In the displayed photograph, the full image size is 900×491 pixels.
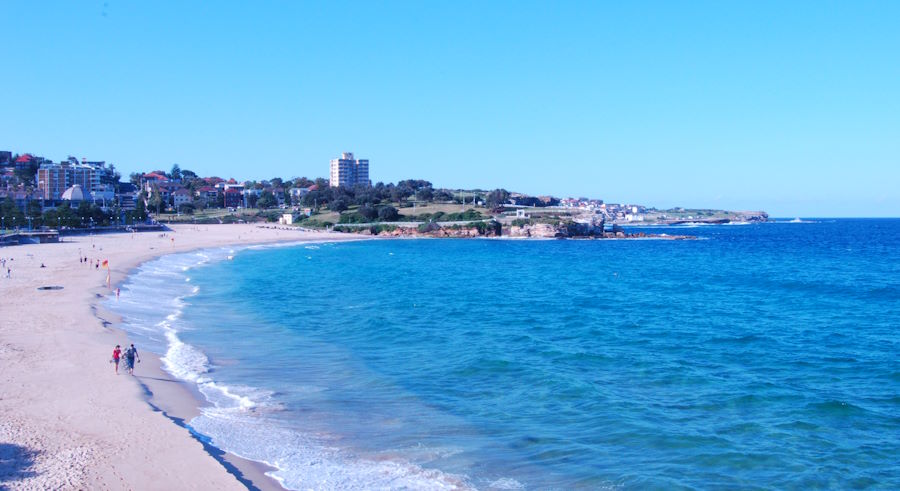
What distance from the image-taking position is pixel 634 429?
1304 centimetres

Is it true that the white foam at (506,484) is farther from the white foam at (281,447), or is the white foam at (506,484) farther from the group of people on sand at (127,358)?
the group of people on sand at (127,358)

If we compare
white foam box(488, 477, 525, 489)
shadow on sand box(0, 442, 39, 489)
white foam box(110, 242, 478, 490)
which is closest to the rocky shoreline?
white foam box(110, 242, 478, 490)

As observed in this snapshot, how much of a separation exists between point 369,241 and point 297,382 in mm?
76308

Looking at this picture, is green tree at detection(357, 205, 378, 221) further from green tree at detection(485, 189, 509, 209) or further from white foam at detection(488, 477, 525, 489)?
white foam at detection(488, 477, 525, 489)

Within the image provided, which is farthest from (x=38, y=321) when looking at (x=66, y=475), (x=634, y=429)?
(x=634, y=429)

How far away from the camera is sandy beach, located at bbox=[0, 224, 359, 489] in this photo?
987 cm

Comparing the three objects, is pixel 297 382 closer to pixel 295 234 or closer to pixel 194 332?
pixel 194 332

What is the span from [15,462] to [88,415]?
9.07 ft

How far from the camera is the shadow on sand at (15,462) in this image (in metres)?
9.41

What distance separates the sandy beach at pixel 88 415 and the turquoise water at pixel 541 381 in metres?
0.84

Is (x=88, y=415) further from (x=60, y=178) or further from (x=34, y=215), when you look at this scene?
(x=60, y=178)

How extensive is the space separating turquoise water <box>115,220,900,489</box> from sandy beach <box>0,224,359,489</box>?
2.77 feet

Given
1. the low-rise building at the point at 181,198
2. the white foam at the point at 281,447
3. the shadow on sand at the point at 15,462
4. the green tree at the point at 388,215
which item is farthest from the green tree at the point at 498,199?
the shadow on sand at the point at 15,462

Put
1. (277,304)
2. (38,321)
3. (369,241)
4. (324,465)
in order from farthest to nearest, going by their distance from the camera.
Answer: (369,241) < (277,304) < (38,321) < (324,465)
